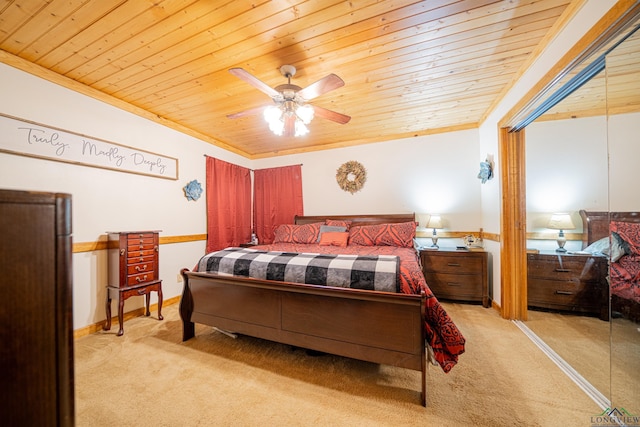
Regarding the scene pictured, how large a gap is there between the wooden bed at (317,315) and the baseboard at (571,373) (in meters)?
1.08

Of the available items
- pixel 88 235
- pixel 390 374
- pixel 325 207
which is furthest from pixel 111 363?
pixel 325 207

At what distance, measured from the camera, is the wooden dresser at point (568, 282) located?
7.68ft

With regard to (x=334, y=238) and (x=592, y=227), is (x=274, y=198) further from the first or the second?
(x=592, y=227)

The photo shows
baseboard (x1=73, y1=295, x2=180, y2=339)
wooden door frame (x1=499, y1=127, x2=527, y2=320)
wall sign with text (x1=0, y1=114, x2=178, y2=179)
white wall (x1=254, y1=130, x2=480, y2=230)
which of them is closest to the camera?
wall sign with text (x1=0, y1=114, x2=178, y2=179)

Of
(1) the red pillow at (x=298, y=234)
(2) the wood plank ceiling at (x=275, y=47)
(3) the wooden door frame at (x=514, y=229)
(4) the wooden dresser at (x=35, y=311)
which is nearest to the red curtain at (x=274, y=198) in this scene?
(1) the red pillow at (x=298, y=234)

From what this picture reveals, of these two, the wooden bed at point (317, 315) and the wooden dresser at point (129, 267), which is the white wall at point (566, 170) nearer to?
the wooden bed at point (317, 315)

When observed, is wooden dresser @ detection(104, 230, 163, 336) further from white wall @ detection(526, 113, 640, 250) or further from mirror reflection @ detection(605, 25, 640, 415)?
white wall @ detection(526, 113, 640, 250)

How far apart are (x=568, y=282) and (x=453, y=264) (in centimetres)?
106

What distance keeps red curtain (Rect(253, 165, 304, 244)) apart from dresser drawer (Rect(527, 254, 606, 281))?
3.27 meters

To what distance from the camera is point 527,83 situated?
2.10 meters

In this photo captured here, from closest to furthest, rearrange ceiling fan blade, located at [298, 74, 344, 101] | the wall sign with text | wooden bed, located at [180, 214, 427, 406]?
wooden bed, located at [180, 214, 427, 406] → ceiling fan blade, located at [298, 74, 344, 101] → the wall sign with text

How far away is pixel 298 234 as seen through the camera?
12.0 feet

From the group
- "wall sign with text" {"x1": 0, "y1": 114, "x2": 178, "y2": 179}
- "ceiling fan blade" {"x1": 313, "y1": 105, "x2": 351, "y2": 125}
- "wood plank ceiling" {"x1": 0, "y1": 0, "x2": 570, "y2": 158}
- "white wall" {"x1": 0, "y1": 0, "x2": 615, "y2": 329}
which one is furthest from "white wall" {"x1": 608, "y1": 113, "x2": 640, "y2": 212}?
"wall sign with text" {"x1": 0, "y1": 114, "x2": 178, "y2": 179}

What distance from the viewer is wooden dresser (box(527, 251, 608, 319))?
92.2 inches
